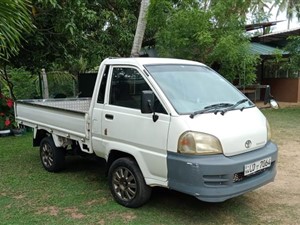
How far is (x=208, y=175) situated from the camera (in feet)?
12.2

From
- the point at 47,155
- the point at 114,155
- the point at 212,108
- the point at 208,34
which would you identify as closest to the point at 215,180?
the point at 212,108

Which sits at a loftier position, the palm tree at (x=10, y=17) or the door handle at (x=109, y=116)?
the palm tree at (x=10, y=17)

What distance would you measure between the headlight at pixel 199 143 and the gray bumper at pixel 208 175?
6 cm

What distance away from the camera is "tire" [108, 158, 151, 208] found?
169 inches

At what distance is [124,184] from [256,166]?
5.30 feet

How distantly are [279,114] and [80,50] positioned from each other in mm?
7664

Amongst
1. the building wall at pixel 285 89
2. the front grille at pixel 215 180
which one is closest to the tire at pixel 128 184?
the front grille at pixel 215 180

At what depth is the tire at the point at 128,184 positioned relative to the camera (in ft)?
14.1

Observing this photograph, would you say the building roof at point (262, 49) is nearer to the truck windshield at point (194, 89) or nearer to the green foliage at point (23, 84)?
the green foliage at point (23, 84)

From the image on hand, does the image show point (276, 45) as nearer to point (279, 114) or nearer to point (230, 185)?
point (279, 114)

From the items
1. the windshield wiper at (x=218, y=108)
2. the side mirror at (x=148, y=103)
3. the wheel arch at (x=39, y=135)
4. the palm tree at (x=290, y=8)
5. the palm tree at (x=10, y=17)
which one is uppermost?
the palm tree at (x=290, y=8)

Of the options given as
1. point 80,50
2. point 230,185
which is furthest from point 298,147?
point 80,50

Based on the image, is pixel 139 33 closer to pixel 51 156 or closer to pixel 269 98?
pixel 51 156

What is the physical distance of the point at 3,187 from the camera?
5.43m
